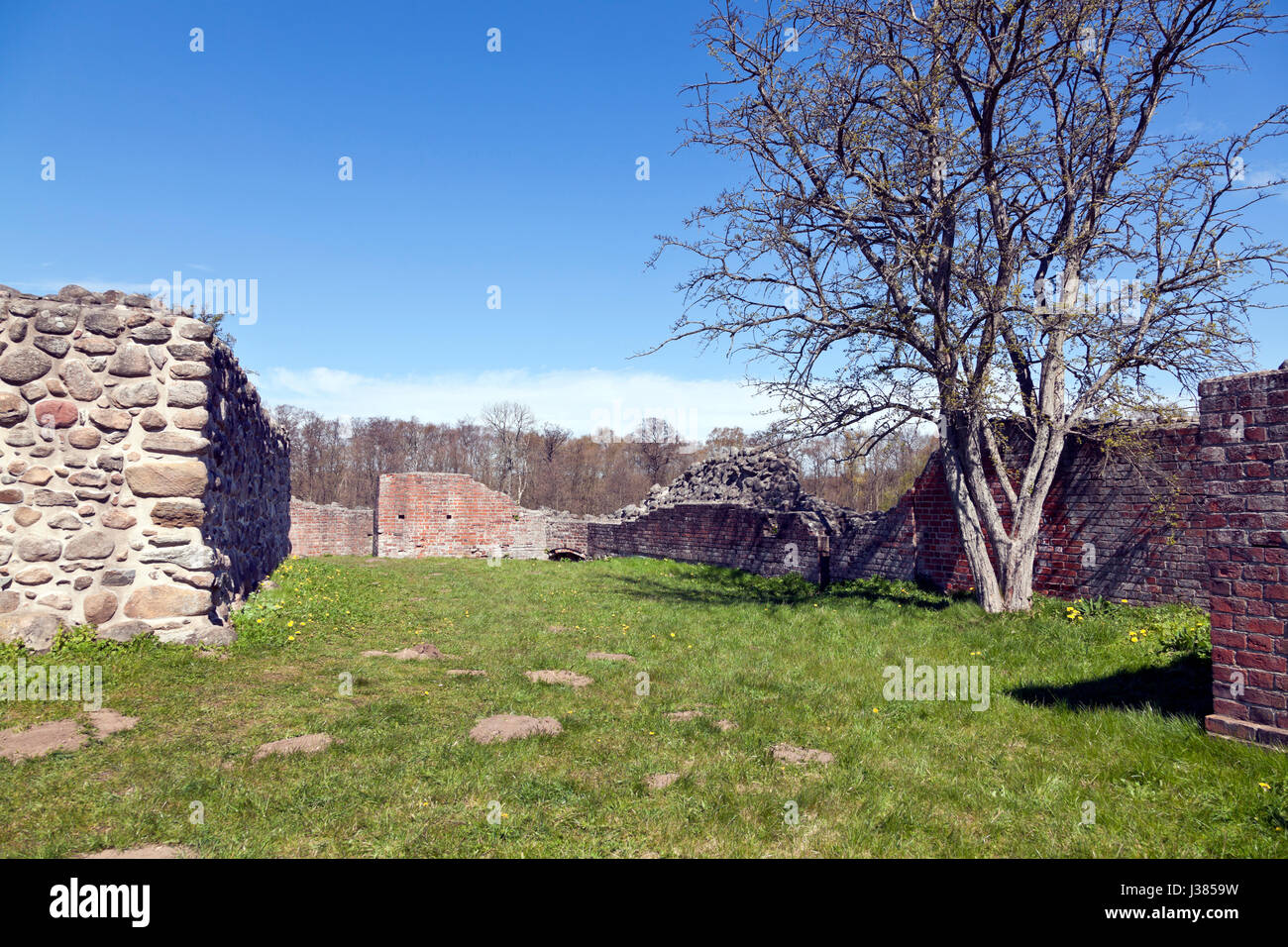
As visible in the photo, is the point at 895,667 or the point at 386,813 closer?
the point at 386,813

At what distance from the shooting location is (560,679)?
607 cm

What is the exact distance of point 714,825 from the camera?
3.30 meters

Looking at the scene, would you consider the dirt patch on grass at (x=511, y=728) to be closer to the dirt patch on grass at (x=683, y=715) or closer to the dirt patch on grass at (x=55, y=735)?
the dirt patch on grass at (x=683, y=715)

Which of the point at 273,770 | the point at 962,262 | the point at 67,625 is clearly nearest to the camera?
the point at 273,770

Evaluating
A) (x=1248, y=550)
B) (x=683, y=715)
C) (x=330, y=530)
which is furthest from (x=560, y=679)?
(x=330, y=530)

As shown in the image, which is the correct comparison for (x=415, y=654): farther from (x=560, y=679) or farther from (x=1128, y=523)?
(x=1128, y=523)

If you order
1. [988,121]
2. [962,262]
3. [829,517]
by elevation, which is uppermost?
[988,121]

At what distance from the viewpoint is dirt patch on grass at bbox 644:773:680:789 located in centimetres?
377

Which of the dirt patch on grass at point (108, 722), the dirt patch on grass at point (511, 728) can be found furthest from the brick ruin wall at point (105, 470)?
the dirt patch on grass at point (511, 728)

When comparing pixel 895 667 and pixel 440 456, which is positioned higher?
pixel 440 456

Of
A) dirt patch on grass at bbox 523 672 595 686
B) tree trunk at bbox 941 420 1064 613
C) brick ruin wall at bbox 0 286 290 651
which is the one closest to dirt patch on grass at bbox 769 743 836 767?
dirt patch on grass at bbox 523 672 595 686

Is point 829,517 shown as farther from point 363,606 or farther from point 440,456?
point 440,456

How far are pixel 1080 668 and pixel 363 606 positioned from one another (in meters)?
7.93
